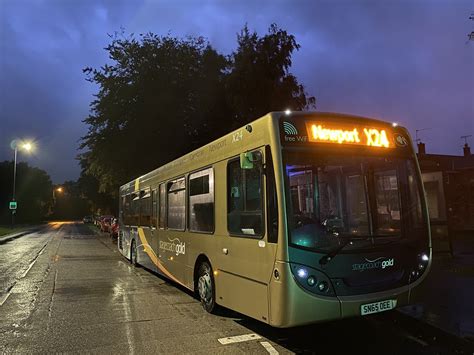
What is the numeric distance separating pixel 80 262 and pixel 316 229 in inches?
502

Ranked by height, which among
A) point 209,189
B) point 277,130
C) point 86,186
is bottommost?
point 209,189

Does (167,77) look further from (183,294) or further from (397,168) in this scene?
(397,168)

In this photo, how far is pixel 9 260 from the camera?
16922 mm

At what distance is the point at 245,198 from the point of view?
6035 millimetres

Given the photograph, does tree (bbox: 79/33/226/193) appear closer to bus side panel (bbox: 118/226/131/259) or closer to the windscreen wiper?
bus side panel (bbox: 118/226/131/259)

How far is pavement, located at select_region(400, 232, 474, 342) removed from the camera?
5.98 meters

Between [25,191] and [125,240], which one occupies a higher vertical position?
[25,191]

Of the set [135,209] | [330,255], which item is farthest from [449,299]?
[135,209]

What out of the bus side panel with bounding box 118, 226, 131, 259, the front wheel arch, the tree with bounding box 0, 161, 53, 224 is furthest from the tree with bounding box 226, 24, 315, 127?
the tree with bounding box 0, 161, 53, 224

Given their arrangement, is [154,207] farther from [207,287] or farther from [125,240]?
[125,240]

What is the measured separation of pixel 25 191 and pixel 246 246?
96.5 meters

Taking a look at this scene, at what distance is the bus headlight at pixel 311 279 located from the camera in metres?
5.00

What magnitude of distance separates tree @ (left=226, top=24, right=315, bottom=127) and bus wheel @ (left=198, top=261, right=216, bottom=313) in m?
13.5

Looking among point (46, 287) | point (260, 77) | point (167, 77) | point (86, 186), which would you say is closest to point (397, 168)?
point (46, 287)
